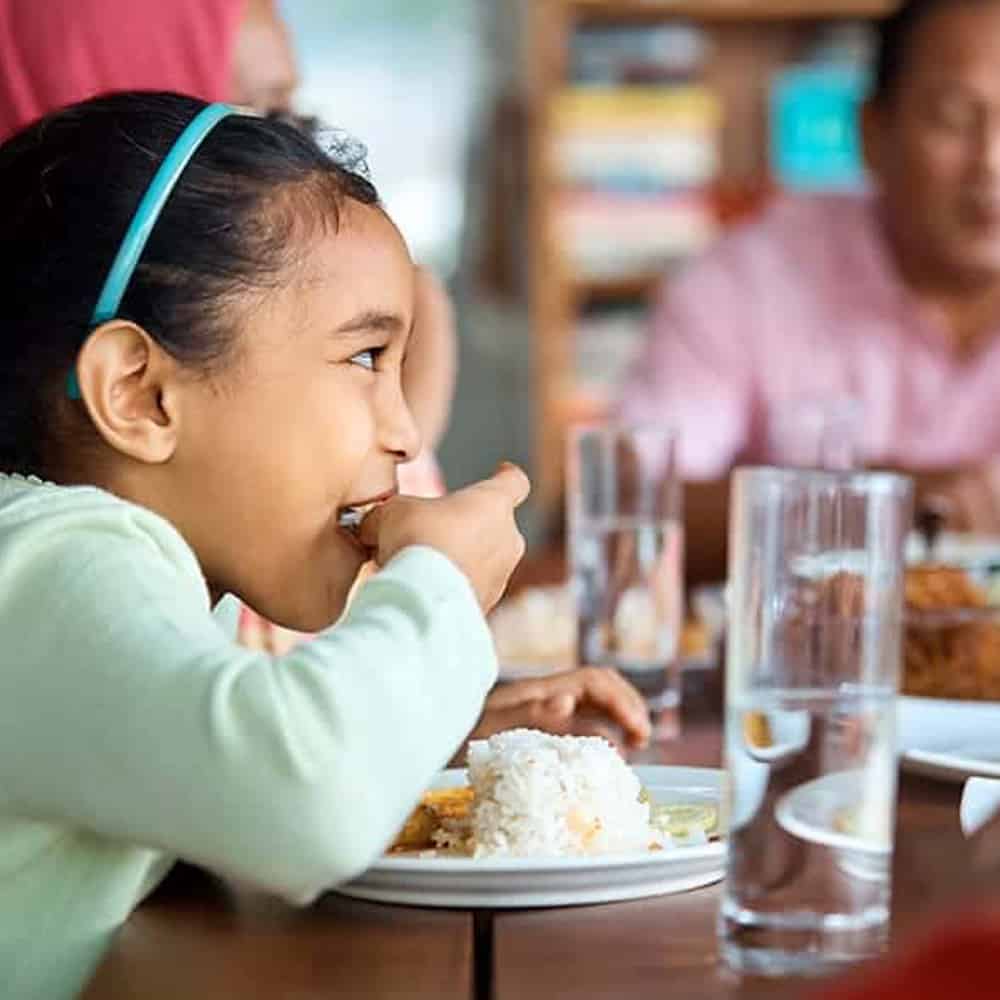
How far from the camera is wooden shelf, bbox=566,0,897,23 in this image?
446 centimetres

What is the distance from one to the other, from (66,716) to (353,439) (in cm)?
27

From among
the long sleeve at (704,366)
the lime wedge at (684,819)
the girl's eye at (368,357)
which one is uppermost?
the girl's eye at (368,357)

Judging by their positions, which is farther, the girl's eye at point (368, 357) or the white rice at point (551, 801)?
the girl's eye at point (368, 357)

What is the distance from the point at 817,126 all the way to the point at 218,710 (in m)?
3.80

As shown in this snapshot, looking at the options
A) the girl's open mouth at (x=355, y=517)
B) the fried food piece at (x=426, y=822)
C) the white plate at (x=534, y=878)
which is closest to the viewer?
the white plate at (x=534, y=878)

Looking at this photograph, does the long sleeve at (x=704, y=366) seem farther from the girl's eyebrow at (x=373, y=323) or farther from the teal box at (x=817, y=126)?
the girl's eyebrow at (x=373, y=323)

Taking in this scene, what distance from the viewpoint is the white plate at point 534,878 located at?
983 mm

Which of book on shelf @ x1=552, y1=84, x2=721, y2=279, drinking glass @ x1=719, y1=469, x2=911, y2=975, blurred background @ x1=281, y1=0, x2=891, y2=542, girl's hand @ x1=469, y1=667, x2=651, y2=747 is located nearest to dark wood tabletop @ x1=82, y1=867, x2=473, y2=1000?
drinking glass @ x1=719, y1=469, x2=911, y2=975

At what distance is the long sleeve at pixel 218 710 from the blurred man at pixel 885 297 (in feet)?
6.99

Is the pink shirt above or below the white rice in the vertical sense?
below

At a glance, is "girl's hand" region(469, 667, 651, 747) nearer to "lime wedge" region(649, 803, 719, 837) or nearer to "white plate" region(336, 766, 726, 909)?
"lime wedge" region(649, 803, 719, 837)

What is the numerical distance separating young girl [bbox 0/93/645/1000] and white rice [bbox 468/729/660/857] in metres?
0.04

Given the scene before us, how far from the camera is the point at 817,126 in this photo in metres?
4.57

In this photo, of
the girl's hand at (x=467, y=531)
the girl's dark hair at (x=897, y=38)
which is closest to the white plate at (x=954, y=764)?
the girl's hand at (x=467, y=531)
